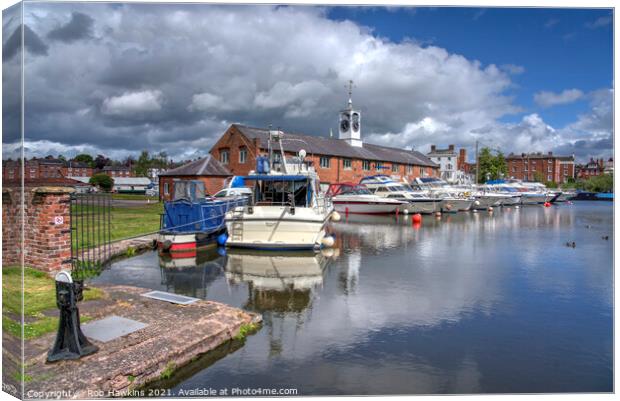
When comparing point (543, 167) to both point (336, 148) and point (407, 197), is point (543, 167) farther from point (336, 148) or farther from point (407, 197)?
point (407, 197)

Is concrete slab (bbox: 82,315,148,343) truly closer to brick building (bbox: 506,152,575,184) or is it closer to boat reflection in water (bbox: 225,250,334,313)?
boat reflection in water (bbox: 225,250,334,313)

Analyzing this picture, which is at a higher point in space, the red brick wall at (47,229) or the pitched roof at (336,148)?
the pitched roof at (336,148)

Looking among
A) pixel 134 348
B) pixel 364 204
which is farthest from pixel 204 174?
pixel 134 348

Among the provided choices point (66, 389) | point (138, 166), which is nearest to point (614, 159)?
point (66, 389)

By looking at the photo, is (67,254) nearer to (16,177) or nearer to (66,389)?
(16,177)

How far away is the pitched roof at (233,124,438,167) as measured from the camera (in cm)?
3997

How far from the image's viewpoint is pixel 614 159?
555 centimetres

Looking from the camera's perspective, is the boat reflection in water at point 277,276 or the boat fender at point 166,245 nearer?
the boat reflection in water at point 277,276

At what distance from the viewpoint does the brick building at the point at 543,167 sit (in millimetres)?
82325

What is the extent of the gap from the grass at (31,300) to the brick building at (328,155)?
70.4ft

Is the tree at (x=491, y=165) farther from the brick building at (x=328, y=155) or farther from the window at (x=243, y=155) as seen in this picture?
the window at (x=243, y=155)

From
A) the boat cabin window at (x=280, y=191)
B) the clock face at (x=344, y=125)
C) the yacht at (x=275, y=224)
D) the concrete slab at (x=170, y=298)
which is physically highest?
the clock face at (x=344, y=125)

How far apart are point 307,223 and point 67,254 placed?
8.66 meters

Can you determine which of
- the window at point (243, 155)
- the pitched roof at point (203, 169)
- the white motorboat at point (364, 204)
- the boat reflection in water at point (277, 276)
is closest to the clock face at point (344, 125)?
the window at point (243, 155)
